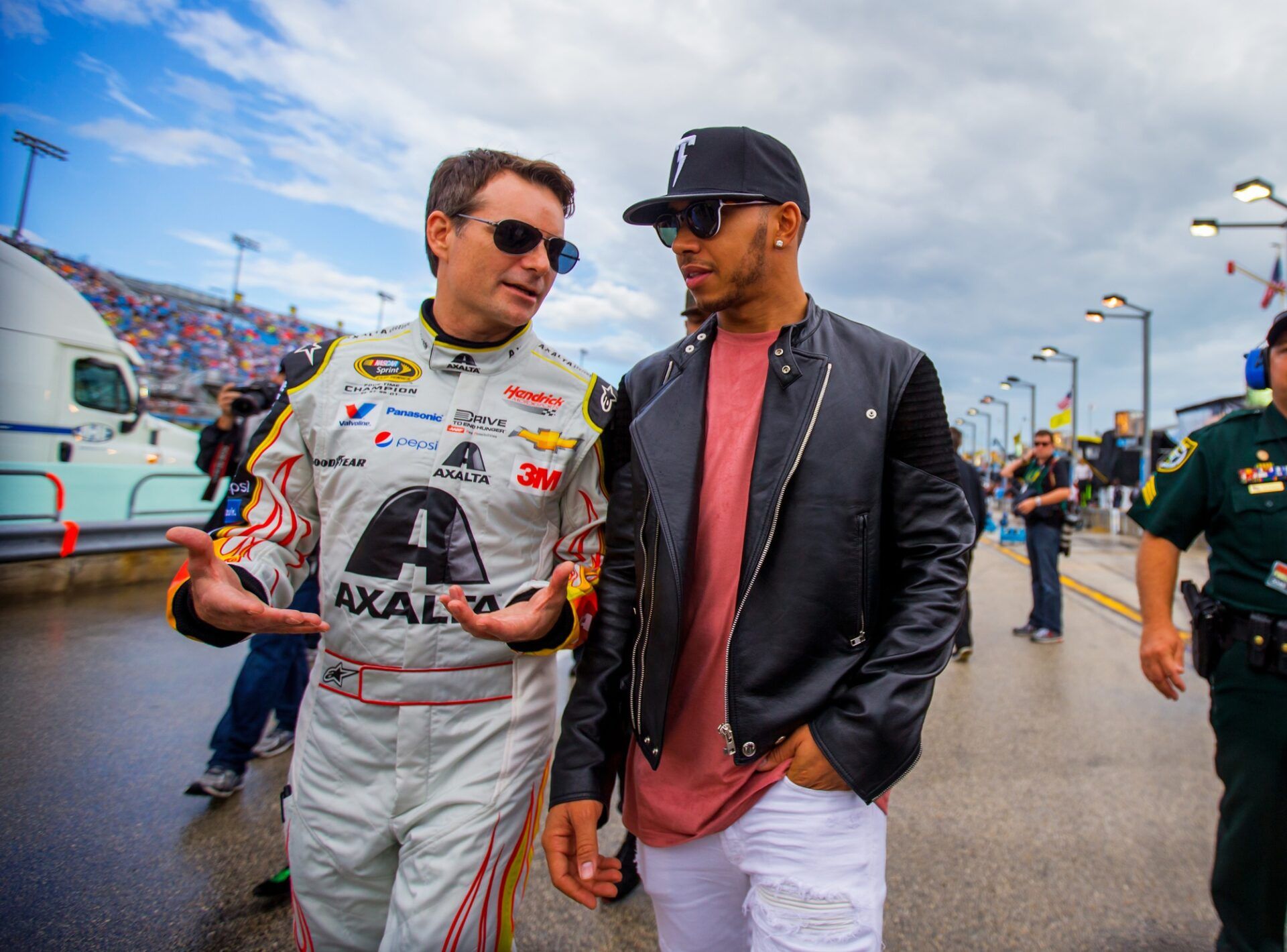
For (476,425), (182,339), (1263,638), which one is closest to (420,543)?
(476,425)

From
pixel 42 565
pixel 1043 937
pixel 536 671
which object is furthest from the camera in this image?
pixel 42 565

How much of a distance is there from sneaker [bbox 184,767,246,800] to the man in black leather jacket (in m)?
2.46

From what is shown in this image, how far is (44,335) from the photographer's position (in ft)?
28.0

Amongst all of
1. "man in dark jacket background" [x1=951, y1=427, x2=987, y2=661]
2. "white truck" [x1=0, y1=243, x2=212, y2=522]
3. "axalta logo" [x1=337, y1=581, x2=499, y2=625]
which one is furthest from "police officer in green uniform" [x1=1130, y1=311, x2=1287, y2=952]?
"white truck" [x1=0, y1=243, x2=212, y2=522]

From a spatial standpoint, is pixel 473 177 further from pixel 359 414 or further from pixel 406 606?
pixel 406 606

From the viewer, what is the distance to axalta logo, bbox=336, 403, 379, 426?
168 cm

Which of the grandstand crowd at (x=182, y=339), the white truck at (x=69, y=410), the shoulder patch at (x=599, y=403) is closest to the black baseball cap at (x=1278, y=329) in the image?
the shoulder patch at (x=599, y=403)

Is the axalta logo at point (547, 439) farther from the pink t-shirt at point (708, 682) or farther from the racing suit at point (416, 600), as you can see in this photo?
the pink t-shirt at point (708, 682)

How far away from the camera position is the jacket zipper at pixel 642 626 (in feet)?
5.01

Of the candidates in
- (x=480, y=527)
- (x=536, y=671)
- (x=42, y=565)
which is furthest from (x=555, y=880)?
(x=42, y=565)

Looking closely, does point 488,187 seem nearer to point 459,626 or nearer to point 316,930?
point 459,626

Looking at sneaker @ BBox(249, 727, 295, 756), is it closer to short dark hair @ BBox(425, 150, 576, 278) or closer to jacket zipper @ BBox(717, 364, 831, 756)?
short dark hair @ BBox(425, 150, 576, 278)

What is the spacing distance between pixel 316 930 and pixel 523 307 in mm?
1481

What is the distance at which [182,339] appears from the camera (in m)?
35.0
